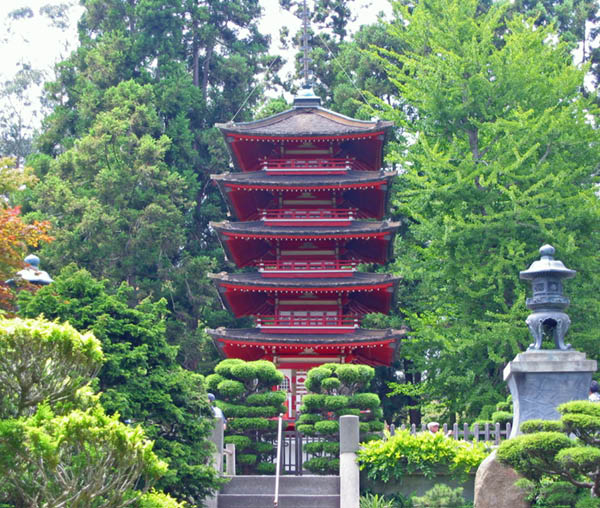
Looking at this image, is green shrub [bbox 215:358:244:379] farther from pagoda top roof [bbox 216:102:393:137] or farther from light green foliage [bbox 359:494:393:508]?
pagoda top roof [bbox 216:102:393:137]

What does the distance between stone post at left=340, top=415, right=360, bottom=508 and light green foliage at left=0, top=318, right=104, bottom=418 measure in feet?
32.0

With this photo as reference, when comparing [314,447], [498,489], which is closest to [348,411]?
[314,447]

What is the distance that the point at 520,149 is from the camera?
34.2 m

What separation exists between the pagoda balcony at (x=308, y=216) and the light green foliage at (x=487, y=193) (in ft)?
6.99

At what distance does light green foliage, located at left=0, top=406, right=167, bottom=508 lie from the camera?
12992 mm

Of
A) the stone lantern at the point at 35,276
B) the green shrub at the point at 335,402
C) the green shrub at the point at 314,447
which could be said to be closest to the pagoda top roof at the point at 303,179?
the green shrub at the point at 335,402

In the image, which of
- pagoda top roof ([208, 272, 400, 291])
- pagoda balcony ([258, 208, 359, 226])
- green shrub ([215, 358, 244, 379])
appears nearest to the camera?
green shrub ([215, 358, 244, 379])

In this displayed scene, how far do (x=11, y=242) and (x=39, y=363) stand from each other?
5.77m

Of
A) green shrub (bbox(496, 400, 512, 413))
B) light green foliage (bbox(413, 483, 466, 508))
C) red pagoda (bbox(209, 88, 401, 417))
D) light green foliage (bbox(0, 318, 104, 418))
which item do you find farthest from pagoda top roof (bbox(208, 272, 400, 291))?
light green foliage (bbox(0, 318, 104, 418))

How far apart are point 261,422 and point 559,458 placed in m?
10.4

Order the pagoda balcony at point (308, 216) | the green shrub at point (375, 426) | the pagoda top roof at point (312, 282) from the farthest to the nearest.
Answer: the pagoda balcony at point (308, 216) < the pagoda top roof at point (312, 282) < the green shrub at point (375, 426)

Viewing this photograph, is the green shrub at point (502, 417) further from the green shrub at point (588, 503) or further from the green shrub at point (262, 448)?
the green shrub at point (588, 503)

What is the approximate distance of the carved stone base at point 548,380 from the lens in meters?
20.1

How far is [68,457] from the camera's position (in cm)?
1349
